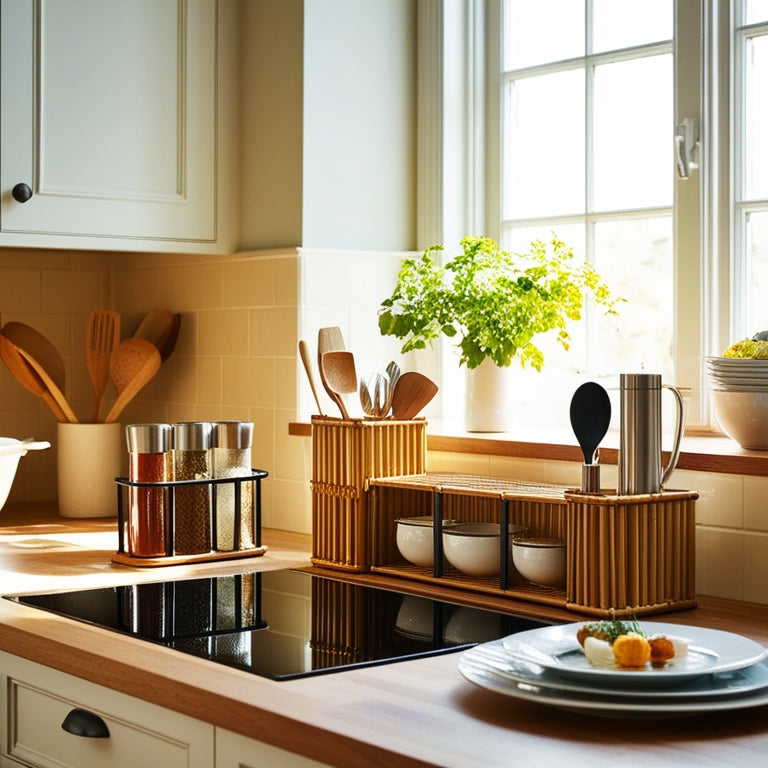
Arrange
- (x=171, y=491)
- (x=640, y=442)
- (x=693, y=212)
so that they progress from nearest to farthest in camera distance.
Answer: (x=640, y=442), (x=171, y=491), (x=693, y=212)

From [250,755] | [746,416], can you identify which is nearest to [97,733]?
[250,755]

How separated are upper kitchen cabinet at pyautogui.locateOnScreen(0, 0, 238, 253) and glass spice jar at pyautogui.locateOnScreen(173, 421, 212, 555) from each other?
17.3 inches

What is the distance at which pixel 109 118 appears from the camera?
88.6 inches

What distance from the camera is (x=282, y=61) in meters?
2.34

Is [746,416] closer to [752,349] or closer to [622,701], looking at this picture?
[752,349]

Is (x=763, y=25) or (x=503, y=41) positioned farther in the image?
(x=503, y=41)

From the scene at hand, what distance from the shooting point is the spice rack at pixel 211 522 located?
198cm

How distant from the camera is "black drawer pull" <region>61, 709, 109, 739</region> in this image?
1438 mm

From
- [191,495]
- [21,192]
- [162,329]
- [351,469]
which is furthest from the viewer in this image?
[162,329]

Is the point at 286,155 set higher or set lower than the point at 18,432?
higher

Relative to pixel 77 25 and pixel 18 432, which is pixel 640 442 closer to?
pixel 77 25

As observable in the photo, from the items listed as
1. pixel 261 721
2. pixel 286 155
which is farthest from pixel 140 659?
pixel 286 155

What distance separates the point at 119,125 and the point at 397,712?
56.1 inches

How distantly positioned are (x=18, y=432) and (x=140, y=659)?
54.0 inches
